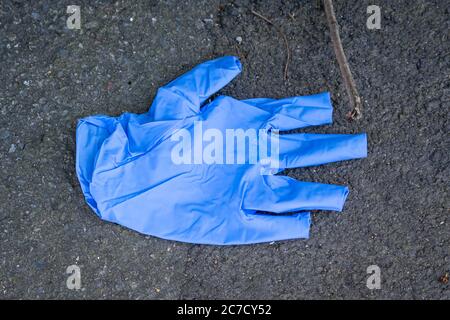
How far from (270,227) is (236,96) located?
59 cm

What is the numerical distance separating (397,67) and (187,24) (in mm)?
938

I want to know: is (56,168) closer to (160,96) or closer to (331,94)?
(160,96)

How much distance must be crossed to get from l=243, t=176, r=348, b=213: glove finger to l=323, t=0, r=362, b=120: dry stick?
331mm

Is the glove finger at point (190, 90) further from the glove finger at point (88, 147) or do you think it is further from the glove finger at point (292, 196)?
the glove finger at point (292, 196)

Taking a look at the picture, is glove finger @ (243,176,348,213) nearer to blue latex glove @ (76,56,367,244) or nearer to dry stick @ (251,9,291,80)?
blue latex glove @ (76,56,367,244)

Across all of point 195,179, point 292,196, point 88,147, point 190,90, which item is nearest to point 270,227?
point 292,196

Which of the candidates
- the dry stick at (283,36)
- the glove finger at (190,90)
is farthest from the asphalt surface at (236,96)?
the glove finger at (190,90)

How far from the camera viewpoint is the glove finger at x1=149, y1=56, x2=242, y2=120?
8.43 feet

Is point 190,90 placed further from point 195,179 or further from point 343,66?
point 343,66

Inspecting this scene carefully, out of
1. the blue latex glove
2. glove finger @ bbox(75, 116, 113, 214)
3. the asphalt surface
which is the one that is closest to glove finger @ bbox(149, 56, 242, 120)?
the blue latex glove

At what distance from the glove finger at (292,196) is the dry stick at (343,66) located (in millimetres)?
331

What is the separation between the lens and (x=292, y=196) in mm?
2523
